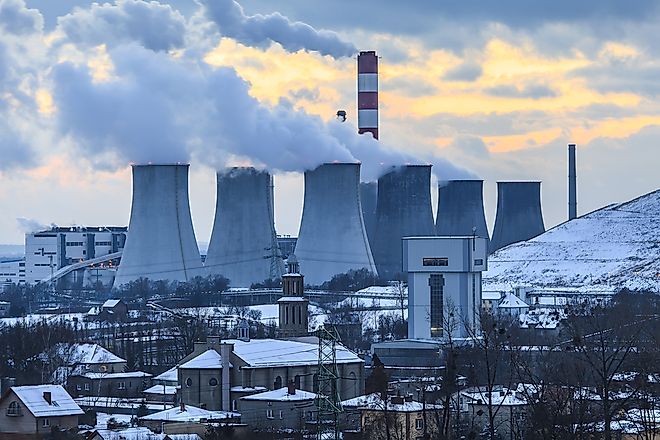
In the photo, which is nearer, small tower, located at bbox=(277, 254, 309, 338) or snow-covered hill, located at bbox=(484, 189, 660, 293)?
small tower, located at bbox=(277, 254, 309, 338)

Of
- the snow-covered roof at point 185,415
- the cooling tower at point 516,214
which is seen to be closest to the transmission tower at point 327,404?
the snow-covered roof at point 185,415

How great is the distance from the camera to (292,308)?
3075cm

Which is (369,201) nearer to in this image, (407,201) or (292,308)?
(407,201)

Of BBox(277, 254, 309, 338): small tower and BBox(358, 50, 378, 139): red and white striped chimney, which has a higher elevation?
BBox(358, 50, 378, 139): red and white striped chimney

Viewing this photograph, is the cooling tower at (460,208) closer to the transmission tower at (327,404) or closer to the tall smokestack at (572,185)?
the tall smokestack at (572,185)

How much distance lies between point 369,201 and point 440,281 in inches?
705

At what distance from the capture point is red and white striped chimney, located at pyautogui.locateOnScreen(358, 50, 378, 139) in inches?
2080

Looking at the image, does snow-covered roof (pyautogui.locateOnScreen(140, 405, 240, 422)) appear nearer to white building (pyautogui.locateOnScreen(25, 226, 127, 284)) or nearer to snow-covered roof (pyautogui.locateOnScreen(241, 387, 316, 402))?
snow-covered roof (pyautogui.locateOnScreen(241, 387, 316, 402))

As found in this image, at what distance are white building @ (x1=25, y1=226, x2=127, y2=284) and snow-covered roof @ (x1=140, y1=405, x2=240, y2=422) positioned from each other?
41.3 m

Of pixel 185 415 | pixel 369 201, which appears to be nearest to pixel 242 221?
pixel 369 201

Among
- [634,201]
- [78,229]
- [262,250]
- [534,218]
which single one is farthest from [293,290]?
[634,201]

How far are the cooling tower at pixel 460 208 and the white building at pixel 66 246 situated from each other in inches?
586

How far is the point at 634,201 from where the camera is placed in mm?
71875

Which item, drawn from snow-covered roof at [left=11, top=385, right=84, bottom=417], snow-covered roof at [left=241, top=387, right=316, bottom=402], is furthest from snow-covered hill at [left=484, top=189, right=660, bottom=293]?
snow-covered roof at [left=11, top=385, right=84, bottom=417]
